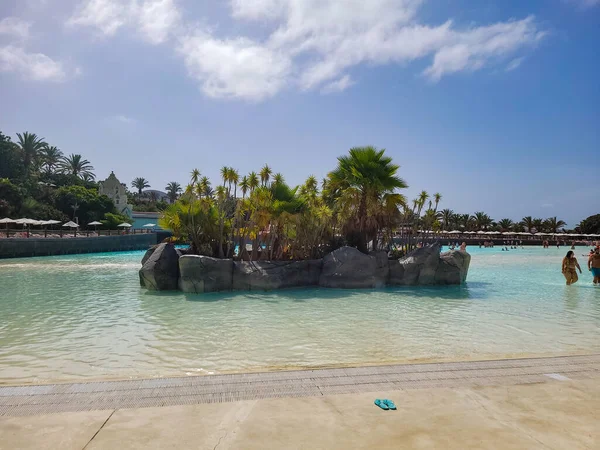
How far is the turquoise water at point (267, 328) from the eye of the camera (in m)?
6.09

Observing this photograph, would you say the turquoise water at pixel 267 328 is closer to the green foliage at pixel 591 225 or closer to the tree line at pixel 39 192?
the tree line at pixel 39 192

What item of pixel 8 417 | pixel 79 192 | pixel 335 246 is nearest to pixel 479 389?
pixel 8 417

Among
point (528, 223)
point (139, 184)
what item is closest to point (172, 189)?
point (139, 184)

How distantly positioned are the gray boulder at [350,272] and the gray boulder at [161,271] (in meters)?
5.04

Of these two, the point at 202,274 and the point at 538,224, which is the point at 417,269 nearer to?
the point at 202,274

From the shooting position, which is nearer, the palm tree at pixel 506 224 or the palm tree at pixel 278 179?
the palm tree at pixel 278 179

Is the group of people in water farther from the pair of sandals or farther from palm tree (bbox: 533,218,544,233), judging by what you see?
palm tree (bbox: 533,218,544,233)

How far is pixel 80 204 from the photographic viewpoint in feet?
160

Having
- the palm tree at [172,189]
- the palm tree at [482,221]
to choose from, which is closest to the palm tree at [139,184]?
the palm tree at [172,189]

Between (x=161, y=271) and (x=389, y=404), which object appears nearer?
(x=389, y=404)

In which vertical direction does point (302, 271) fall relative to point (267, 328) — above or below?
above

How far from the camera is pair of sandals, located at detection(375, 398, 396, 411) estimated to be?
3.68 metres

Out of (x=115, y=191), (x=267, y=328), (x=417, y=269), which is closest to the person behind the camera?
(x=267, y=328)

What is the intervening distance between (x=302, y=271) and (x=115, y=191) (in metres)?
54.9
